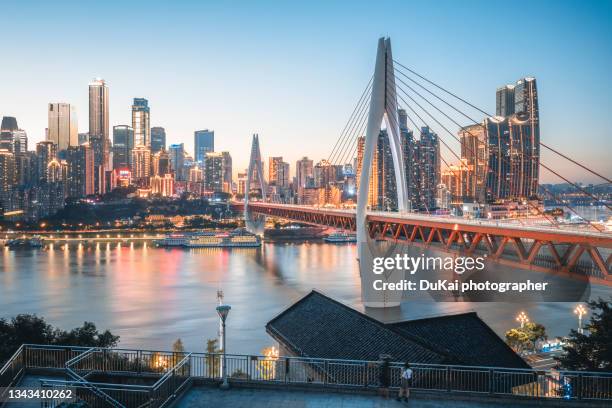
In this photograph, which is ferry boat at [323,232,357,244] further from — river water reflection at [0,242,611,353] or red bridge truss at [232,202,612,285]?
red bridge truss at [232,202,612,285]

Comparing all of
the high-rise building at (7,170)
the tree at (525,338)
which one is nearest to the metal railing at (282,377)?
the tree at (525,338)

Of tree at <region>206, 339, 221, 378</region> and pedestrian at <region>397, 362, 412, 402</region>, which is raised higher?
pedestrian at <region>397, 362, 412, 402</region>

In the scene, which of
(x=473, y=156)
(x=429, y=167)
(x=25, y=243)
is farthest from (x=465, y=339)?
(x=429, y=167)

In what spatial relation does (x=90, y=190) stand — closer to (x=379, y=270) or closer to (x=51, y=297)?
(x=51, y=297)

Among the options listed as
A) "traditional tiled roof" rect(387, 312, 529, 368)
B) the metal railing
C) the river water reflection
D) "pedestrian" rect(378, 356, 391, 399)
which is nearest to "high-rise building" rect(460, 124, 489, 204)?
the river water reflection

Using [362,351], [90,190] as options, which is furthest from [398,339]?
[90,190]

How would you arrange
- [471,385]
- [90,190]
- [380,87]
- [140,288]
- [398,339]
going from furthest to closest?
[90,190], [140,288], [380,87], [398,339], [471,385]

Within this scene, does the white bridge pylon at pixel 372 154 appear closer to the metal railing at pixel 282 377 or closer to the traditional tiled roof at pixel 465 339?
the traditional tiled roof at pixel 465 339
